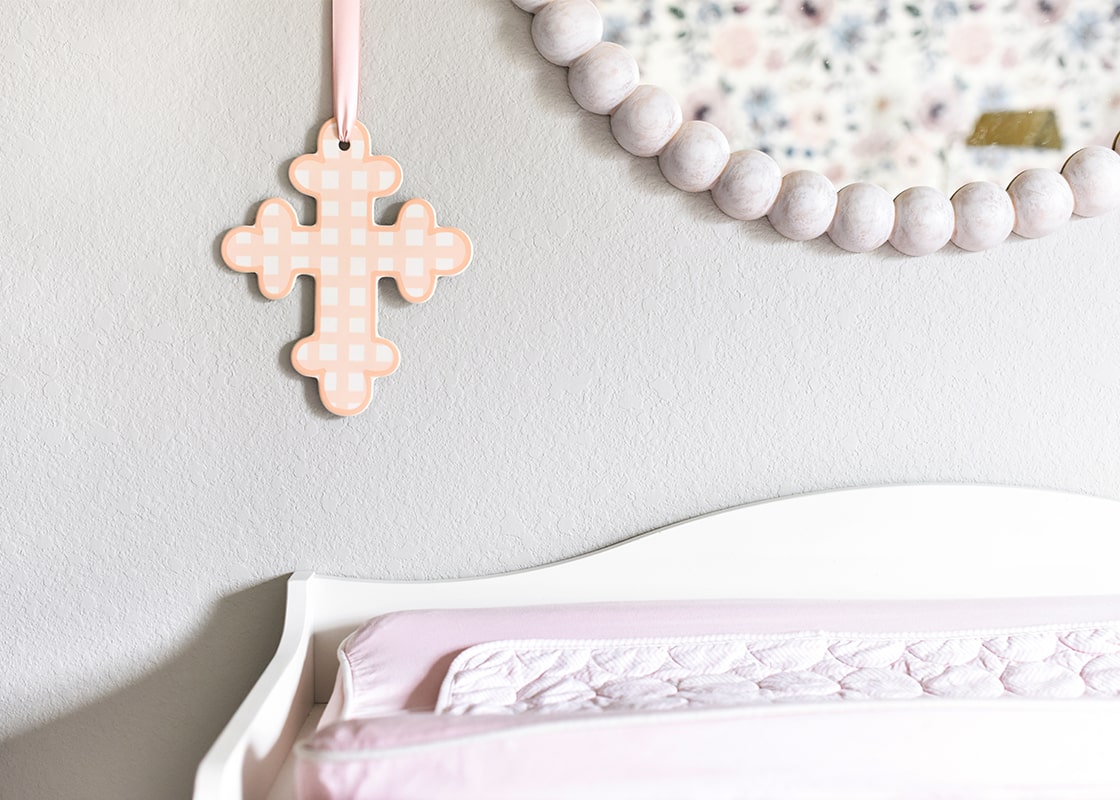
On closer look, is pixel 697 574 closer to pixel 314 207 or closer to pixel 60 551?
pixel 314 207

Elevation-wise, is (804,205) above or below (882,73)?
below

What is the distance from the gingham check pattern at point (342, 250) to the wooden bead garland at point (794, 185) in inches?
11.2

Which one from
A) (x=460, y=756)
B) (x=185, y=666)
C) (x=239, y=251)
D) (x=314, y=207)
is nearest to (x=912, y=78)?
(x=314, y=207)

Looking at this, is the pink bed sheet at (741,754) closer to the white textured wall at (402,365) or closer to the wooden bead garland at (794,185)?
the white textured wall at (402,365)

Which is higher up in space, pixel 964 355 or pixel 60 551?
pixel 964 355

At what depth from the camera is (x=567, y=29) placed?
1223 mm

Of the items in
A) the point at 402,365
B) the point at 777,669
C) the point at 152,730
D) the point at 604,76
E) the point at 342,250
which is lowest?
the point at 152,730

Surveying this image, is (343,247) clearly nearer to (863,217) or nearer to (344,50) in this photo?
(344,50)

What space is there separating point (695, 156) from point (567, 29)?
0.80 feet

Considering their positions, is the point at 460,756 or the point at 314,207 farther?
the point at 314,207

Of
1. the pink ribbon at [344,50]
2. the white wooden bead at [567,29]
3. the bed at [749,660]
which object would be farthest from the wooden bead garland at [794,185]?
the bed at [749,660]

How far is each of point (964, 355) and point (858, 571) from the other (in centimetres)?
35

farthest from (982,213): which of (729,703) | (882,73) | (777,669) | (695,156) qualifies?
(729,703)

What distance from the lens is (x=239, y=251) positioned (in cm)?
125
